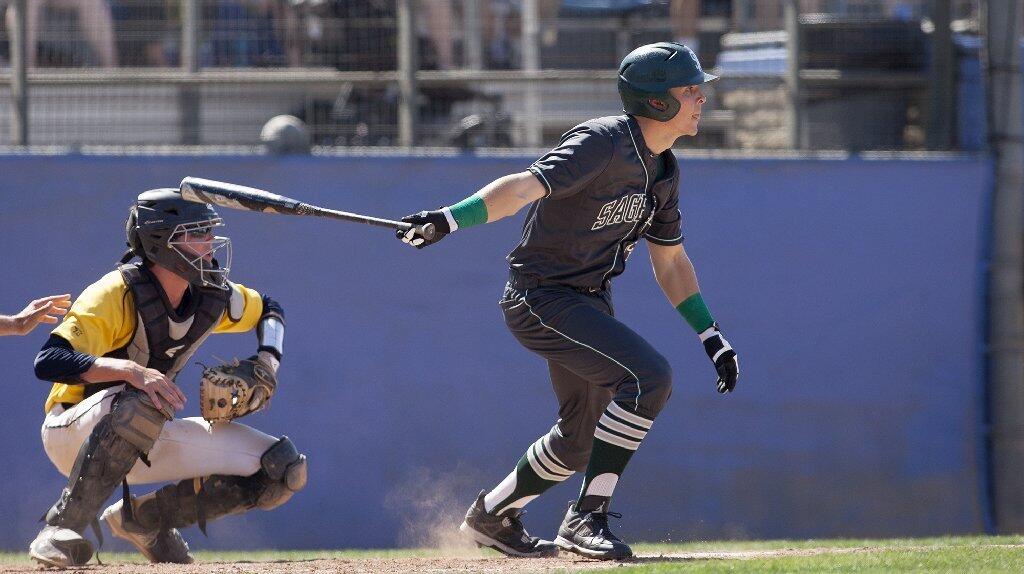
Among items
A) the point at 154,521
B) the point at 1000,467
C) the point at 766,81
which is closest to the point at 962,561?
the point at 154,521

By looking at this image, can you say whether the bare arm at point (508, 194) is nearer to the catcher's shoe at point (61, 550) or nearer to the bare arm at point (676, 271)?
the bare arm at point (676, 271)

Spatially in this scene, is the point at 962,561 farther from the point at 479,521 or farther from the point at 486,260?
the point at 486,260

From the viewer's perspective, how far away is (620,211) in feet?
16.6

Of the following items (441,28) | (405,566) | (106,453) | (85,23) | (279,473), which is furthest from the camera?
(441,28)

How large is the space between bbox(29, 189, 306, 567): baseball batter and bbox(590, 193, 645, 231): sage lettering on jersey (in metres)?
1.53

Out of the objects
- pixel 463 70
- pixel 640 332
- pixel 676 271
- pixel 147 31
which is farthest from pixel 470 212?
pixel 147 31

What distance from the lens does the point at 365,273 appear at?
8281 millimetres

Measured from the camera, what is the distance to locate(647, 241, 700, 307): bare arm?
5.50m

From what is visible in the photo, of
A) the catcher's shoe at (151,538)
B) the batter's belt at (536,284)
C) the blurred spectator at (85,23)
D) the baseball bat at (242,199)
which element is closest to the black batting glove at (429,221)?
the baseball bat at (242,199)

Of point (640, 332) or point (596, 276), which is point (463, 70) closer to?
point (640, 332)

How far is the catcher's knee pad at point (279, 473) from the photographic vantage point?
5.41 m

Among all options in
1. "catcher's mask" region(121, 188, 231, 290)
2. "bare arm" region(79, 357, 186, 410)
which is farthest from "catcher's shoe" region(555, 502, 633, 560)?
"catcher's mask" region(121, 188, 231, 290)

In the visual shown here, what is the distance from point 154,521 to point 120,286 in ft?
3.41

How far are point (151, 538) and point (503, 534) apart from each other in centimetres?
150
